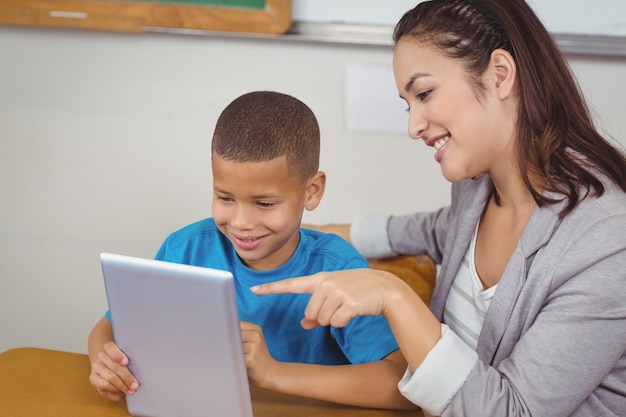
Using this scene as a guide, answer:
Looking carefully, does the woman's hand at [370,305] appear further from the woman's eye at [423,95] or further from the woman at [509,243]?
the woman's eye at [423,95]

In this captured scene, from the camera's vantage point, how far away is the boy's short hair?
1.15m

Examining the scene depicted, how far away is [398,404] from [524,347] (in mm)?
189

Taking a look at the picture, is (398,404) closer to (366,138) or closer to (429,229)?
(429,229)

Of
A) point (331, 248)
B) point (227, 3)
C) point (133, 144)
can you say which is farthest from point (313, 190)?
point (133, 144)

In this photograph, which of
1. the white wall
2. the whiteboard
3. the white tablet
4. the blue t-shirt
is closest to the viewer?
the white tablet

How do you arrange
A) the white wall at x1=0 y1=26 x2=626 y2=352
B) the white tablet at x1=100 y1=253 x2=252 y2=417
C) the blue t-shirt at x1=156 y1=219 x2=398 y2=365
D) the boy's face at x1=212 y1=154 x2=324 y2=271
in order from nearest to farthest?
the white tablet at x1=100 y1=253 x2=252 y2=417 → the boy's face at x1=212 y1=154 x2=324 y2=271 → the blue t-shirt at x1=156 y1=219 x2=398 y2=365 → the white wall at x1=0 y1=26 x2=626 y2=352

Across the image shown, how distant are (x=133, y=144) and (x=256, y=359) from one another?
1149 mm

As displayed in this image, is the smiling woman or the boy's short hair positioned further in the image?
the smiling woman

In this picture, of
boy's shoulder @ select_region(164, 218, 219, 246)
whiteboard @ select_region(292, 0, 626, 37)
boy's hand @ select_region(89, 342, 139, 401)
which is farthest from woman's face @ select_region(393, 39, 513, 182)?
whiteboard @ select_region(292, 0, 626, 37)

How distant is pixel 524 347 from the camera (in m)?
1.07

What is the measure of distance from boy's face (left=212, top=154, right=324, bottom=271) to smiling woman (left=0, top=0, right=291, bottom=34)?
812 millimetres

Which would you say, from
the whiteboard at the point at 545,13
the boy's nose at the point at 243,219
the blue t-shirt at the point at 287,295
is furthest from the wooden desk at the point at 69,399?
the whiteboard at the point at 545,13

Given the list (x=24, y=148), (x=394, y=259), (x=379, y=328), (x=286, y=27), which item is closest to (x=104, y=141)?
(x=24, y=148)

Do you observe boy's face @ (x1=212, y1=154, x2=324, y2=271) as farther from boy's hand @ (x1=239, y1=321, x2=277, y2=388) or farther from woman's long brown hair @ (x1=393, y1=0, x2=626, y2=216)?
woman's long brown hair @ (x1=393, y1=0, x2=626, y2=216)
